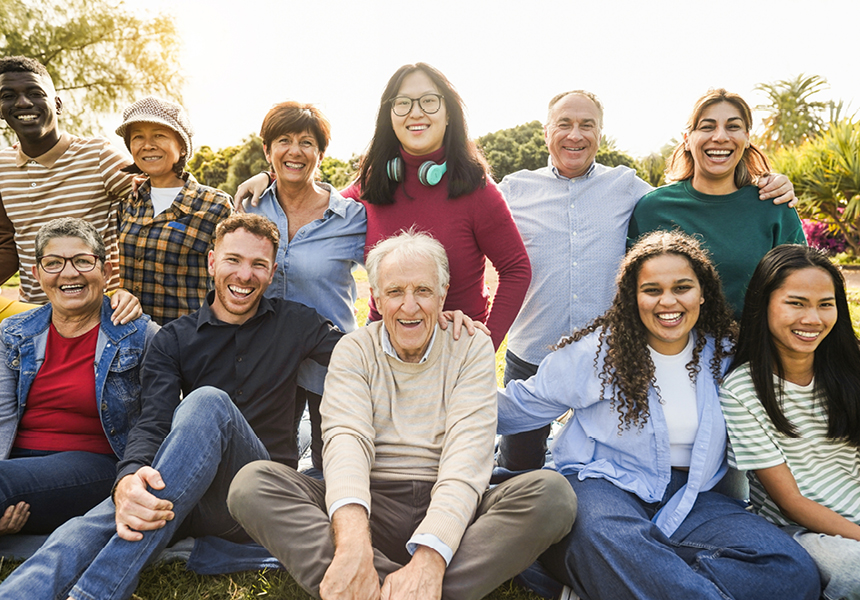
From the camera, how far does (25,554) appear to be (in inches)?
119

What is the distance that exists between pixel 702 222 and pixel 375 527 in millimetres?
2606

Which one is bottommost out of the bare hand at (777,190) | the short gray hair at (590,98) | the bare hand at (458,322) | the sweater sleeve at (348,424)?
the sweater sleeve at (348,424)

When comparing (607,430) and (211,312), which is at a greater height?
(211,312)

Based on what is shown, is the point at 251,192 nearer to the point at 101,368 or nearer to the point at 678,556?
the point at 101,368

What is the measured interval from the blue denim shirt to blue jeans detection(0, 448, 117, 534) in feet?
7.01

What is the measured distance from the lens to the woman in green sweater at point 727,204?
11.9 ft

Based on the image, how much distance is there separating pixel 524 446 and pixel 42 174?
12.5 ft

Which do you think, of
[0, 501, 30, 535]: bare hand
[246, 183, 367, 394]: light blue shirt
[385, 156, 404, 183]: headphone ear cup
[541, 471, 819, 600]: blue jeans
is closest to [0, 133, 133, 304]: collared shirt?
[246, 183, 367, 394]: light blue shirt

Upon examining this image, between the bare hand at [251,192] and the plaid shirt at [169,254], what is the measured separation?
0.45 ft

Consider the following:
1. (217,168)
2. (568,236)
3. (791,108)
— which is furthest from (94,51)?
(791,108)

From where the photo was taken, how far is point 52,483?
3025 millimetres

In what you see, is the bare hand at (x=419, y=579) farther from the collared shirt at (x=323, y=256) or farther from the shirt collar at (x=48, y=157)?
the shirt collar at (x=48, y=157)

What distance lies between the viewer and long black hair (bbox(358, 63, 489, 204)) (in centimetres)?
357

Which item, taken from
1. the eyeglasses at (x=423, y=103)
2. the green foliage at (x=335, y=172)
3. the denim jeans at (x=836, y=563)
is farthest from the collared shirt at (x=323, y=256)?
the green foliage at (x=335, y=172)
